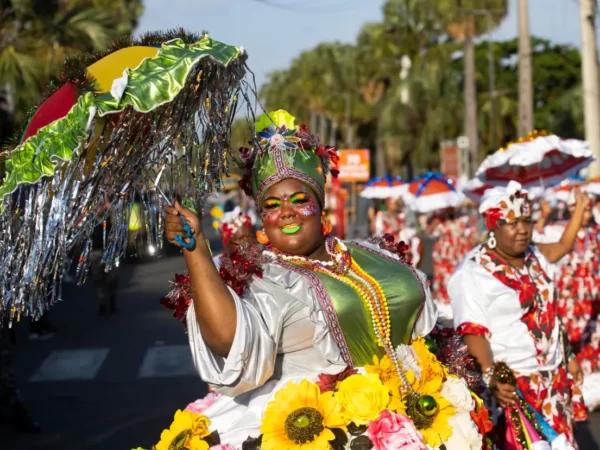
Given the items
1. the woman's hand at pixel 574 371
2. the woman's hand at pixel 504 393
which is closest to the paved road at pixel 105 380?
the woman's hand at pixel 574 371

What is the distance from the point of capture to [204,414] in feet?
12.9

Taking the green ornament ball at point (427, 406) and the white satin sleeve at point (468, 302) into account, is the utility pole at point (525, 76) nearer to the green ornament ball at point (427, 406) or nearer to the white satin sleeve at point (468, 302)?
the white satin sleeve at point (468, 302)

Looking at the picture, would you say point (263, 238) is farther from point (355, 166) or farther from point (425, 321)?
point (355, 166)

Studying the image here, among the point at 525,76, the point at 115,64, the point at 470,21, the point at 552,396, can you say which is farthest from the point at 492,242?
the point at 470,21

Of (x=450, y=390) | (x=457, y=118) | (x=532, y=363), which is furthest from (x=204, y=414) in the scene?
(x=457, y=118)

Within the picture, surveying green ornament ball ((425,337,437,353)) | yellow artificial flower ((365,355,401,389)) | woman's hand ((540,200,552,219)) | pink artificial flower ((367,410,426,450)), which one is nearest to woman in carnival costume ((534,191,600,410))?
woman's hand ((540,200,552,219))

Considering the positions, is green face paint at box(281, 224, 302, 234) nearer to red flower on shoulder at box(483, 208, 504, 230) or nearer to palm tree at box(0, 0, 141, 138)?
red flower on shoulder at box(483, 208, 504, 230)

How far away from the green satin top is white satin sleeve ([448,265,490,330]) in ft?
4.74

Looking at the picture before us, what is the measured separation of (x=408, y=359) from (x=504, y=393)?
116 centimetres

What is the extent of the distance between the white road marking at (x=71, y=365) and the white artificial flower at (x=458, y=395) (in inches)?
283

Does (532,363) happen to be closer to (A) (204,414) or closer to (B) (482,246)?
(B) (482,246)

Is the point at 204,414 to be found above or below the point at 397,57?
below

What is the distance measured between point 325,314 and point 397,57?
54.0m

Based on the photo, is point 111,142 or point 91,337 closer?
point 111,142
